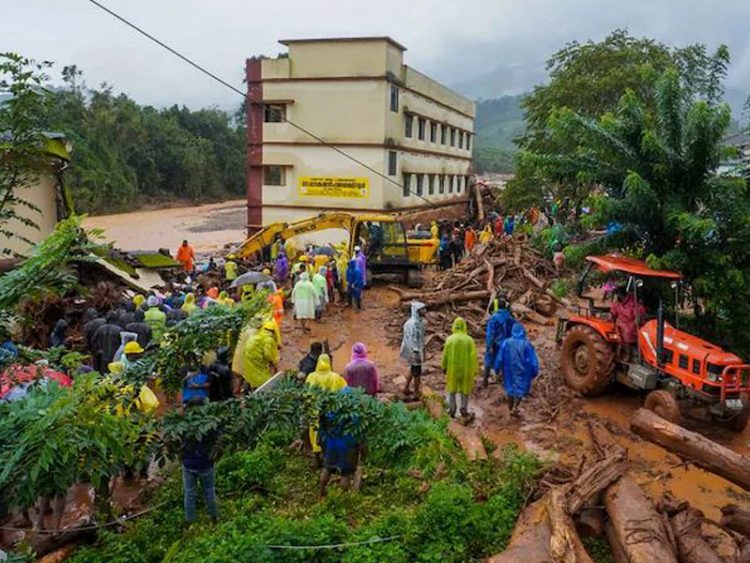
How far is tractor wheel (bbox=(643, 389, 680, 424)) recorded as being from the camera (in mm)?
7903

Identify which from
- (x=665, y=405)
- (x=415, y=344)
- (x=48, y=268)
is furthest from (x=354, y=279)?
(x=48, y=268)

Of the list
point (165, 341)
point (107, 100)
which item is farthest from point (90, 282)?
point (107, 100)

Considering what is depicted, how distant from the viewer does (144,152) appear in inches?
2354

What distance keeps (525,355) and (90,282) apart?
379 inches

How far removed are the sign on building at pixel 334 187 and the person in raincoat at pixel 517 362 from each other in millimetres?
18563

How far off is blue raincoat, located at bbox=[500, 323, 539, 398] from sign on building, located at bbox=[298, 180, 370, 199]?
18596 millimetres

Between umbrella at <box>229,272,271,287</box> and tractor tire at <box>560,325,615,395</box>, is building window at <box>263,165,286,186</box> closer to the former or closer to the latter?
umbrella at <box>229,272,271,287</box>

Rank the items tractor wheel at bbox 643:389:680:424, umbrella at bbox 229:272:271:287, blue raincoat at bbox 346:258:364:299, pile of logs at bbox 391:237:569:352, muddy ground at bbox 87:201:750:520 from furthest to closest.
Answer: blue raincoat at bbox 346:258:364:299
pile of logs at bbox 391:237:569:352
umbrella at bbox 229:272:271:287
tractor wheel at bbox 643:389:680:424
muddy ground at bbox 87:201:750:520

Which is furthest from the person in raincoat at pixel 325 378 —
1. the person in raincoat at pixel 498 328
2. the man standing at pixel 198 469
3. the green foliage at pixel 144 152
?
the green foliage at pixel 144 152

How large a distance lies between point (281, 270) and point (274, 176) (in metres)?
12.0

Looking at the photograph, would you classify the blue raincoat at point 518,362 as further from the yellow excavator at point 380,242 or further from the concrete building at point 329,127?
the concrete building at point 329,127

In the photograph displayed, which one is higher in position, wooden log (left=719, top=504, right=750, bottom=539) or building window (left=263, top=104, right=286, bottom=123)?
building window (left=263, top=104, right=286, bottom=123)

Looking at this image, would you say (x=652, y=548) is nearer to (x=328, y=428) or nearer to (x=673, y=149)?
(x=328, y=428)

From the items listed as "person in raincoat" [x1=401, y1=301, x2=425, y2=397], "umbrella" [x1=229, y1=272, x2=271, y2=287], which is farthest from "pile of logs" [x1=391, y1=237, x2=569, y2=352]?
"umbrella" [x1=229, y1=272, x2=271, y2=287]
